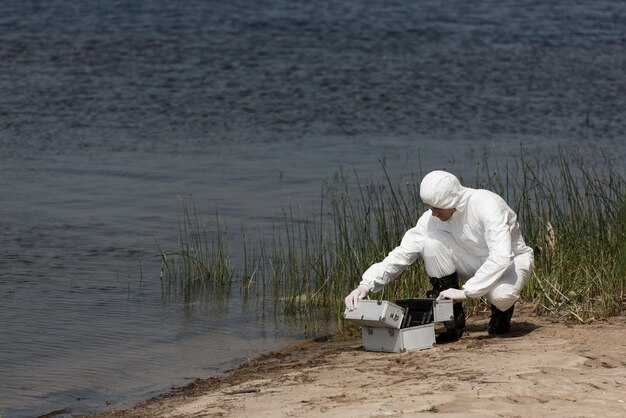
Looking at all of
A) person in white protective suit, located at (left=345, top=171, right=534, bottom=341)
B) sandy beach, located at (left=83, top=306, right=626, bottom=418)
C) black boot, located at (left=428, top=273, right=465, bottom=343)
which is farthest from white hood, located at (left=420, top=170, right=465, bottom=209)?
sandy beach, located at (left=83, top=306, right=626, bottom=418)

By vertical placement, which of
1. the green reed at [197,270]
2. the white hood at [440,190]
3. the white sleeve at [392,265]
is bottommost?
the green reed at [197,270]

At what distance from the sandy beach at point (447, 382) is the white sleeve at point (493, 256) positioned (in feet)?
1.33

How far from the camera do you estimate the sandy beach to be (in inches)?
247

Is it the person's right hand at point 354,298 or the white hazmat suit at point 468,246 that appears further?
the person's right hand at point 354,298

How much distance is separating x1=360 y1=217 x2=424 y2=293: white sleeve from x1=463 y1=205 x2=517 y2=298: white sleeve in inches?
20.0

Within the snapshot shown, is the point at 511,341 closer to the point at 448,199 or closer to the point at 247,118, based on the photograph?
the point at 448,199

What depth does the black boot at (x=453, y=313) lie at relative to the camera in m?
7.98

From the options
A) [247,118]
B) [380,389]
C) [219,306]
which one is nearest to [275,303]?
[219,306]

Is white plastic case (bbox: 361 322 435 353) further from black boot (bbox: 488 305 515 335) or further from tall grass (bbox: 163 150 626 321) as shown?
tall grass (bbox: 163 150 626 321)

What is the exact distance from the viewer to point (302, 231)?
12.5 meters

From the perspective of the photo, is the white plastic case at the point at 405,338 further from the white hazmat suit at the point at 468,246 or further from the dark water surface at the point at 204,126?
the dark water surface at the point at 204,126

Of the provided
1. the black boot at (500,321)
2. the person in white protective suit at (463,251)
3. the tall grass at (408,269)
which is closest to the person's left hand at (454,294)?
the person in white protective suit at (463,251)

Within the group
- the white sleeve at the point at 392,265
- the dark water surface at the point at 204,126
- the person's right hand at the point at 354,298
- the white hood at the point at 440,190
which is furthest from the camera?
the dark water surface at the point at 204,126

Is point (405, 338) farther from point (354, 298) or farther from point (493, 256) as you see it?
point (493, 256)
